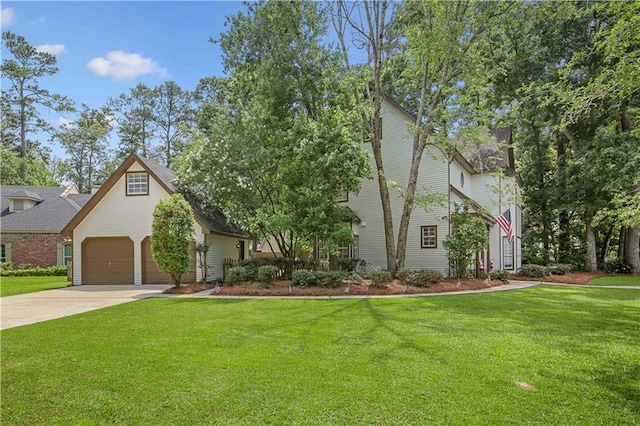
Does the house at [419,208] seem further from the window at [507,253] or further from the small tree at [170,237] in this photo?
the small tree at [170,237]

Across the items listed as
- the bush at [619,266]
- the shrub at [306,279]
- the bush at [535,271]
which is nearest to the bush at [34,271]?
the shrub at [306,279]

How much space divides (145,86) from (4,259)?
24770 mm

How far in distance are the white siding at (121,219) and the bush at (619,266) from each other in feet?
83.7

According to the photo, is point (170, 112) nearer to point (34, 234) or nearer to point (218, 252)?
point (34, 234)

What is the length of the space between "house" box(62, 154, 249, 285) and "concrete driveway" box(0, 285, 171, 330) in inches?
63.5

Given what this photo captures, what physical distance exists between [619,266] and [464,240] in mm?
14130

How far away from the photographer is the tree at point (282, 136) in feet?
46.3

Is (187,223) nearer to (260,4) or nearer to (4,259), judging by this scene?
(260,4)


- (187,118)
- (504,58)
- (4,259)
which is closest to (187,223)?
(4,259)

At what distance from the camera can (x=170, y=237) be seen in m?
13.4

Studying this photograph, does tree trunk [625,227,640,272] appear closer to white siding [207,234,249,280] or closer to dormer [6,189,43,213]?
white siding [207,234,249,280]

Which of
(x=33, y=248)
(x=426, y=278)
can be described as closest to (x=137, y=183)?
(x=33, y=248)

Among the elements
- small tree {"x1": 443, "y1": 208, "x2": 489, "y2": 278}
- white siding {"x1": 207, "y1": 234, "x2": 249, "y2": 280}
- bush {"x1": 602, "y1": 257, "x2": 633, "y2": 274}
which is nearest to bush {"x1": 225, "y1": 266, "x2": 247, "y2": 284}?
white siding {"x1": 207, "y1": 234, "x2": 249, "y2": 280}

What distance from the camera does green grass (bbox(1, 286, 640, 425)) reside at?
3693mm
